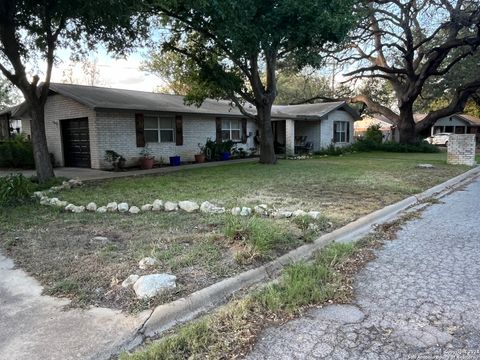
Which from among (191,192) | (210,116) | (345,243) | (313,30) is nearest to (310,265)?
(345,243)

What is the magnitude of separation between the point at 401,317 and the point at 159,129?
14318 millimetres

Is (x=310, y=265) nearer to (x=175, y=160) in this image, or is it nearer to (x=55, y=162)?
(x=175, y=160)

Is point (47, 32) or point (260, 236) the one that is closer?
point (260, 236)

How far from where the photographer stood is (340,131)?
25.3 metres

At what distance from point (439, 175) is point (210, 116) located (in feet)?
34.8

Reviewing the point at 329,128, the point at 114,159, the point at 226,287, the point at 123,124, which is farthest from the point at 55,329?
the point at 329,128

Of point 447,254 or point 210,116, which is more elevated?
point 210,116

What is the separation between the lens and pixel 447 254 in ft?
14.1

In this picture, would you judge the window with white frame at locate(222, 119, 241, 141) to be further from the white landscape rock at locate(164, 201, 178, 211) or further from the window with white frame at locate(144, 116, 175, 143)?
the white landscape rock at locate(164, 201, 178, 211)

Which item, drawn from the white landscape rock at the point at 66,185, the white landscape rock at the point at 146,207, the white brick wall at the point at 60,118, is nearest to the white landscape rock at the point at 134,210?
the white landscape rock at the point at 146,207

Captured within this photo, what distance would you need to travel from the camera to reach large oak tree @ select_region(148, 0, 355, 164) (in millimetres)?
9211

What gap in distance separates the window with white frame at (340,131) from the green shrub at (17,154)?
59.4 ft

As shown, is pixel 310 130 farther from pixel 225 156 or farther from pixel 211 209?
pixel 211 209

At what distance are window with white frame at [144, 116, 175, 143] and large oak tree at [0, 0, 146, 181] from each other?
13.3ft
